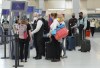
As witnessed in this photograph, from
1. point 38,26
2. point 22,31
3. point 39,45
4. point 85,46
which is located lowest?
point 85,46

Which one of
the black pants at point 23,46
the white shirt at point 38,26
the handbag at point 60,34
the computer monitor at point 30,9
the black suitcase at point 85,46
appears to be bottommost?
the black suitcase at point 85,46

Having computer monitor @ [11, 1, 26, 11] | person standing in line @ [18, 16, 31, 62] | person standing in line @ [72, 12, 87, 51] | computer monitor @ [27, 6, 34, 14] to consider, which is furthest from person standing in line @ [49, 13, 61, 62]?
person standing in line @ [72, 12, 87, 51]

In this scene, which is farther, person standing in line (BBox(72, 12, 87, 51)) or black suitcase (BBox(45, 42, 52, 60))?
person standing in line (BBox(72, 12, 87, 51))

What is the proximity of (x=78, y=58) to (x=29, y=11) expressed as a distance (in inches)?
151

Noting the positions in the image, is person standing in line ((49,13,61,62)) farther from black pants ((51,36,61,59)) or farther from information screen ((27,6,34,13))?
information screen ((27,6,34,13))

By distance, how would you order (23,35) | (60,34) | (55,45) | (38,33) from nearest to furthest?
(23,35) → (60,34) → (55,45) → (38,33)

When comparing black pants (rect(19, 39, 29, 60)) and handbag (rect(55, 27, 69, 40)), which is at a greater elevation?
handbag (rect(55, 27, 69, 40))

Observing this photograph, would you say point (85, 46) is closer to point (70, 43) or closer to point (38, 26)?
point (70, 43)

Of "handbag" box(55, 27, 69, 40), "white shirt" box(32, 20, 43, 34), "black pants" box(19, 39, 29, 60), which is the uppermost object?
"white shirt" box(32, 20, 43, 34)

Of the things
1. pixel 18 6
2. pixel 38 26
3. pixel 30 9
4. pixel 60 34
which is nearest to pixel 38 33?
pixel 38 26

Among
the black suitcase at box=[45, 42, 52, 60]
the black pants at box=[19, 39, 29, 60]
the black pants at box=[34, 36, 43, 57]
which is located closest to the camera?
the black pants at box=[19, 39, 29, 60]

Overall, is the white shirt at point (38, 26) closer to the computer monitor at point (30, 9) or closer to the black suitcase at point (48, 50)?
the black suitcase at point (48, 50)

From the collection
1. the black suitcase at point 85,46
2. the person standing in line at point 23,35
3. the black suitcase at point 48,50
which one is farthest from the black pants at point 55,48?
the black suitcase at point 85,46

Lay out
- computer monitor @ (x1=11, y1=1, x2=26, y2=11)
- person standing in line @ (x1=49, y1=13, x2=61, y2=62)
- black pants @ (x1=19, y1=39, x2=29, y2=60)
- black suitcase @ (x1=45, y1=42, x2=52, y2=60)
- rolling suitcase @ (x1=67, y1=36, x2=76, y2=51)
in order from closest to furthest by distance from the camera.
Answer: black pants @ (x1=19, y1=39, x2=29, y2=60) < computer monitor @ (x1=11, y1=1, x2=26, y2=11) < person standing in line @ (x1=49, y1=13, x2=61, y2=62) < black suitcase @ (x1=45, y1=42, x2=52, y2=60) < rolling suitcase @ (x1=67, y1=36, x2=76, y2=51)
